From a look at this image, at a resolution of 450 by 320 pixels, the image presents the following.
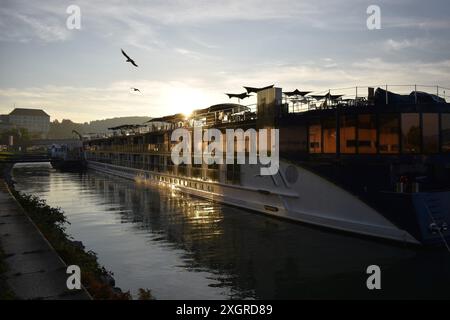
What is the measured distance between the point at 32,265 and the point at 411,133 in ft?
63.4

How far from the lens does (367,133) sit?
22.0 m

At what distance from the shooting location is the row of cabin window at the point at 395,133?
21219 mm

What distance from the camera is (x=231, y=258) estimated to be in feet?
64.1

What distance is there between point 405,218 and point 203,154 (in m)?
21.8

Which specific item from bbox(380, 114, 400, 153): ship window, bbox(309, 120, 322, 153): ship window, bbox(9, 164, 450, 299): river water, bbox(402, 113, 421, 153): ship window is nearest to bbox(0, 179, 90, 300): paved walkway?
bbox(9, 164, 450, 299): river water

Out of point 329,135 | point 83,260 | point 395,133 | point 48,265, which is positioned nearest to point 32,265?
point 48,265

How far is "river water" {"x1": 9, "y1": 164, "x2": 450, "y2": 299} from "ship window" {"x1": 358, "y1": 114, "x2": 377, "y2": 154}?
5.06 meters

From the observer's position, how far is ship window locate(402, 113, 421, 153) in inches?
832

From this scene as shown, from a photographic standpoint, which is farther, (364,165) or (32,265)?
(364,165)

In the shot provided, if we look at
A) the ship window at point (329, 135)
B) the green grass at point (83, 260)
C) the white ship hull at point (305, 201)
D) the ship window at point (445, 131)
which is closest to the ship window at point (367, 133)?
the ship window at point (329, 135)

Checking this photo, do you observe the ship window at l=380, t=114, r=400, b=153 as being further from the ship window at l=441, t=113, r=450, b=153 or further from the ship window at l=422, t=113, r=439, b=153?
the ship window at l=441, t=113, r=450, b=153

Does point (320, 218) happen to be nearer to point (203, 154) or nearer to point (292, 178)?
point (292, 178)

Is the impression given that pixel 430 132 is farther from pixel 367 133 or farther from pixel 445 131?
pixel 367 133
